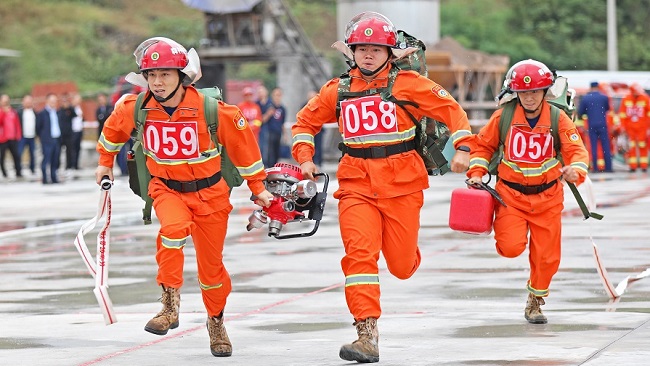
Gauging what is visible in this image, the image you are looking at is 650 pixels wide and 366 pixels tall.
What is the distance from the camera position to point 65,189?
26.5 metres

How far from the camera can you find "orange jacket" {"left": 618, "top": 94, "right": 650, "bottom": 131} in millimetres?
28328

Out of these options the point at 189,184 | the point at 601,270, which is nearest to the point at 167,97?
the point at 189,184

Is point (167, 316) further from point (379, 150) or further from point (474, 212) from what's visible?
point (474, 212)

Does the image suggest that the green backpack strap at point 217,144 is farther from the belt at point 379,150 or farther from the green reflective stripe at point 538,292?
the green reflective stripe at point 538,292

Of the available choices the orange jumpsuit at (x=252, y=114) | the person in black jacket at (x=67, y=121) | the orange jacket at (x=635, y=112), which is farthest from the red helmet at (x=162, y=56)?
the person in black jacket at (x=67, y=121)

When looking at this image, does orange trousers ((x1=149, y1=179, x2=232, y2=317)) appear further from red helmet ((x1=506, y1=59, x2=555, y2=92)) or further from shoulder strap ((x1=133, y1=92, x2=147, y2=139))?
red helmet ((x1=506, y1=59, x2=555, y2=92))

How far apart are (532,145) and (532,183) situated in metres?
0.25

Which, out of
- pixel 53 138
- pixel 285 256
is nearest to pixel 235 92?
pixel 53 138

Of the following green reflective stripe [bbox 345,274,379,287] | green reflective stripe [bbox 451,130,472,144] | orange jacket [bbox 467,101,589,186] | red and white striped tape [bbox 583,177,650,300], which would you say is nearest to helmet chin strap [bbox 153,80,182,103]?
green reflective stripe [bbox 345,274,379,287]

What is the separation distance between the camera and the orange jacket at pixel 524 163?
9422 mm

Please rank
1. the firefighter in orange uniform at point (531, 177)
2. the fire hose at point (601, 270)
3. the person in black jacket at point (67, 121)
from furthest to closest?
the person in black jacket at point (67, 121), the fire hose at point (601, 270), the firefighter in orange uniform at point (531, 177)

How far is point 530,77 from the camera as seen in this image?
9305 millimetres

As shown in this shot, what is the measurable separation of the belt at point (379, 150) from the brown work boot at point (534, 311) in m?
1.53

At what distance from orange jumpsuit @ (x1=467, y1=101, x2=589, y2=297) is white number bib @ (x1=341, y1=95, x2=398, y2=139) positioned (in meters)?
1.21
